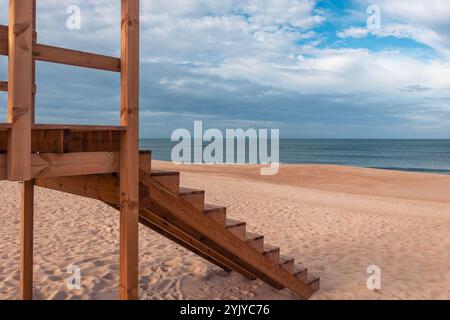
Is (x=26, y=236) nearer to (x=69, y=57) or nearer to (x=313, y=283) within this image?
(x=69, y=57)

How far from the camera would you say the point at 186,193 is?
4086mm

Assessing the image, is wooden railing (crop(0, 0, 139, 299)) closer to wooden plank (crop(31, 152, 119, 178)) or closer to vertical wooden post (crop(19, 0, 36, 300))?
wooden plank (crop(31, 152, 119, 178))

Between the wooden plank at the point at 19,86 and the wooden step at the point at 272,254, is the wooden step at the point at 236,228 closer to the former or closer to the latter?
the wooden step at the point at 272,254

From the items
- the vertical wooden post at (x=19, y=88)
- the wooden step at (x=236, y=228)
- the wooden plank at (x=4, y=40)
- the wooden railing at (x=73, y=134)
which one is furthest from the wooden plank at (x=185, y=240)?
the wooden plank at (x=4, y=40)

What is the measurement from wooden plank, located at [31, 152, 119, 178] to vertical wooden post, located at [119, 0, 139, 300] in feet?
0.39

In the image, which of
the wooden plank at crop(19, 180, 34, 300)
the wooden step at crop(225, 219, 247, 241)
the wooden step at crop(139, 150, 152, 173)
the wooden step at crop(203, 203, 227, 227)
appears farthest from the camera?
the wooden plank at crop(19, 180, 34, 300)

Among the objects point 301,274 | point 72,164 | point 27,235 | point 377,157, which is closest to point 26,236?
point 27,235

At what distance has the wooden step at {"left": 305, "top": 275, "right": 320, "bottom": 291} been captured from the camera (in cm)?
592

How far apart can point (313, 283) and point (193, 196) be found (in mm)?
2906

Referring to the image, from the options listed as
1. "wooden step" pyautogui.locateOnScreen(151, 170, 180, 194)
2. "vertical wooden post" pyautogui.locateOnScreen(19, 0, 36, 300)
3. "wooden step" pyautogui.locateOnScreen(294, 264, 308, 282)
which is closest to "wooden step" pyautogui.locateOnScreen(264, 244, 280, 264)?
"wooden step" pyautogui.locateOnScreen(294, 264, 308, 282)

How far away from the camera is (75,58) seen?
322 cm
